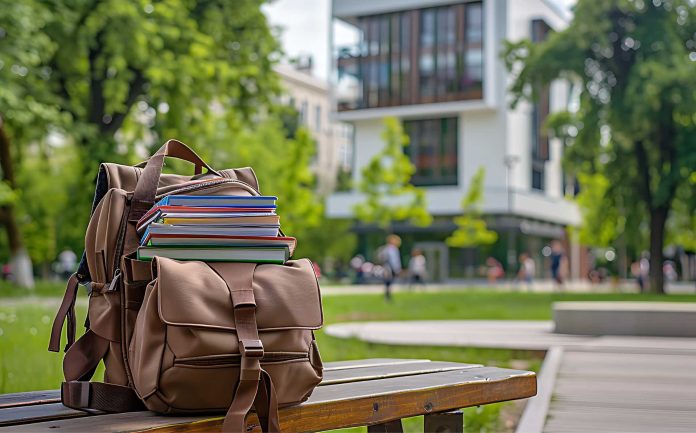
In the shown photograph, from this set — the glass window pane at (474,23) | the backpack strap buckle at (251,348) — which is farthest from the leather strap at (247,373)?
the glass window pane at (474,23)

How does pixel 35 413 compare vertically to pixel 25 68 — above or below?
below

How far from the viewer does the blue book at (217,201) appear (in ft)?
8.98

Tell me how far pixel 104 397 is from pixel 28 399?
1.25ft

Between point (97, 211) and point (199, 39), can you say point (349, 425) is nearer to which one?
point (97, 211)

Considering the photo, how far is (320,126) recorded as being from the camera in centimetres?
8400

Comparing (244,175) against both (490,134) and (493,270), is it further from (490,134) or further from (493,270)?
(490,134)

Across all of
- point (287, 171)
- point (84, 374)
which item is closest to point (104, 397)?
point (84, 374)

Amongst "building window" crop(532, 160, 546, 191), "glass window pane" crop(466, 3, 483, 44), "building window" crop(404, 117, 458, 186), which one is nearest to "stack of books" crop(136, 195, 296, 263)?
"glass window pane" crop(466, 3, 483, 44)

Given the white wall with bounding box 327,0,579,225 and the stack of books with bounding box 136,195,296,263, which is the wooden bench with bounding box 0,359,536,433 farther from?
the white wall with bounding box 327,0,579,225

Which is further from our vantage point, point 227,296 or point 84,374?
point 84,374

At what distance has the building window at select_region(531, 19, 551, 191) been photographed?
64500mm

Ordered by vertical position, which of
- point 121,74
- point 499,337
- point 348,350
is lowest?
point 499,337

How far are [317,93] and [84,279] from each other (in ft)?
268

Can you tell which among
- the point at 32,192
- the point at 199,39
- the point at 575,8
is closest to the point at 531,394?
the point at 199,39
